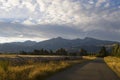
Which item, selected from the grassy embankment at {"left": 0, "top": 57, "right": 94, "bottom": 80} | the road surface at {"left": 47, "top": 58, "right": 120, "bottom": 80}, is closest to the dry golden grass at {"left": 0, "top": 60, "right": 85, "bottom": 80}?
the grassy embankment at {"left": 0, "top": 57, "right": 94, "bottom": 80}

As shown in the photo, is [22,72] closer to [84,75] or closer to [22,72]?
[22,72]

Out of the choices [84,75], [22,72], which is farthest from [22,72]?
[84,75]

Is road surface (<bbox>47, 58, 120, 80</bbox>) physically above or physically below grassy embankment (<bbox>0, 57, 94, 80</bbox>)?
below

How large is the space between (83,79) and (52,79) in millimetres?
2313

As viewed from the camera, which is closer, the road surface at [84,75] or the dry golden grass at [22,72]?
the dry golden grass at [22,72]

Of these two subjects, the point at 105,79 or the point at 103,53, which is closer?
the point at 105,79

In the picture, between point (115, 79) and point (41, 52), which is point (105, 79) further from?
point (41, 52)

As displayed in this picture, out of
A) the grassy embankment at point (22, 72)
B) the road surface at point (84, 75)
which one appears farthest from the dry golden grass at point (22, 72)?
the road surface at point (84, 75)

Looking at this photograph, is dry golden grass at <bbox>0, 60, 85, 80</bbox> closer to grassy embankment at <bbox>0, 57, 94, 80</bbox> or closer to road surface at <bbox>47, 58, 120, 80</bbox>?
grassy embankment at <bbox>0, 57, 94, 80</bbox>

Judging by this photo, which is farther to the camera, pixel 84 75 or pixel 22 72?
pixel 84 75

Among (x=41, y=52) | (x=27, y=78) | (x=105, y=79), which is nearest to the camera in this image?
(x=27, y=78)

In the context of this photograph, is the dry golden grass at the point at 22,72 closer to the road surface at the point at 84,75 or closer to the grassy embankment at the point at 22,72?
the grassy embankment at the point at 22,72

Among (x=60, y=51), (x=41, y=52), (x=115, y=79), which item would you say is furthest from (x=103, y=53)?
(x=115, y=79)

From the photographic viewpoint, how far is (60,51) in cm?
18200
